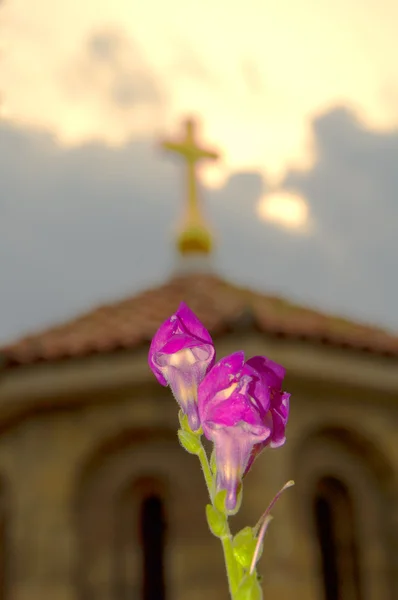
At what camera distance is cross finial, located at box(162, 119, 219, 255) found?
13.0 m

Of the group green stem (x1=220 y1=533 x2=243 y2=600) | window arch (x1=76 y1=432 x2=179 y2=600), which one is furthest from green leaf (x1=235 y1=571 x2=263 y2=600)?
window arch (x1=76 y1=432 x2=179 y2=600)

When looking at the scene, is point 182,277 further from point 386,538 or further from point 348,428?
point 386,538

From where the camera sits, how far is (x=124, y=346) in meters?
8.84

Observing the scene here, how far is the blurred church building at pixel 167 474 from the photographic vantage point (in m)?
8.73

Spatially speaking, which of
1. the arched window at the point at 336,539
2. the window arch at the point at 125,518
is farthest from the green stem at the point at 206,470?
the arched window at the point at 336,539

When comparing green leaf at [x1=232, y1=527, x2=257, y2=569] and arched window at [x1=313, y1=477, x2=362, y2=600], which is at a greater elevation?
green leaf at [x1=232, y1=527, x2=257, y2=569]

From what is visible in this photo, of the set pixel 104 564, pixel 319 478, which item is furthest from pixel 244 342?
pixel 104 564

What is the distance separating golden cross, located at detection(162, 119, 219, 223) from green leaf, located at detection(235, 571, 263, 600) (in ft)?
39.0

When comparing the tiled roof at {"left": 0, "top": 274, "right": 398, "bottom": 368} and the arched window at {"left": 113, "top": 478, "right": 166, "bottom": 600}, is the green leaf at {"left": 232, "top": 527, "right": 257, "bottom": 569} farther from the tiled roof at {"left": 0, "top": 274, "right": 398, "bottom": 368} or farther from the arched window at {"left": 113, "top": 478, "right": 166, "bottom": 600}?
the arched window at {"left": 113, "top": 478, "right": 166, "bottom": 600}

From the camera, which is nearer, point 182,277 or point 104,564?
point 104,564

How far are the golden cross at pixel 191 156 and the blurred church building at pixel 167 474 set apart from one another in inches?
140

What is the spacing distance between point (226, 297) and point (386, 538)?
362cm

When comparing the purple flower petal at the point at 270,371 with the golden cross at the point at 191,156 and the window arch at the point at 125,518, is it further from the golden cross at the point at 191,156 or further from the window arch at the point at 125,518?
the golden cross at the point at 191,156

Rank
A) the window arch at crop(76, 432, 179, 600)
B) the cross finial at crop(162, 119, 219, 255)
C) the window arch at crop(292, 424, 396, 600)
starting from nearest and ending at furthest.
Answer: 1. the window arch at crop(76, 432, 179, 600)
2. the window arch at crop(292, 424, 396, 600)
3. the cross finial at crop(162, 119, 219, 255)
